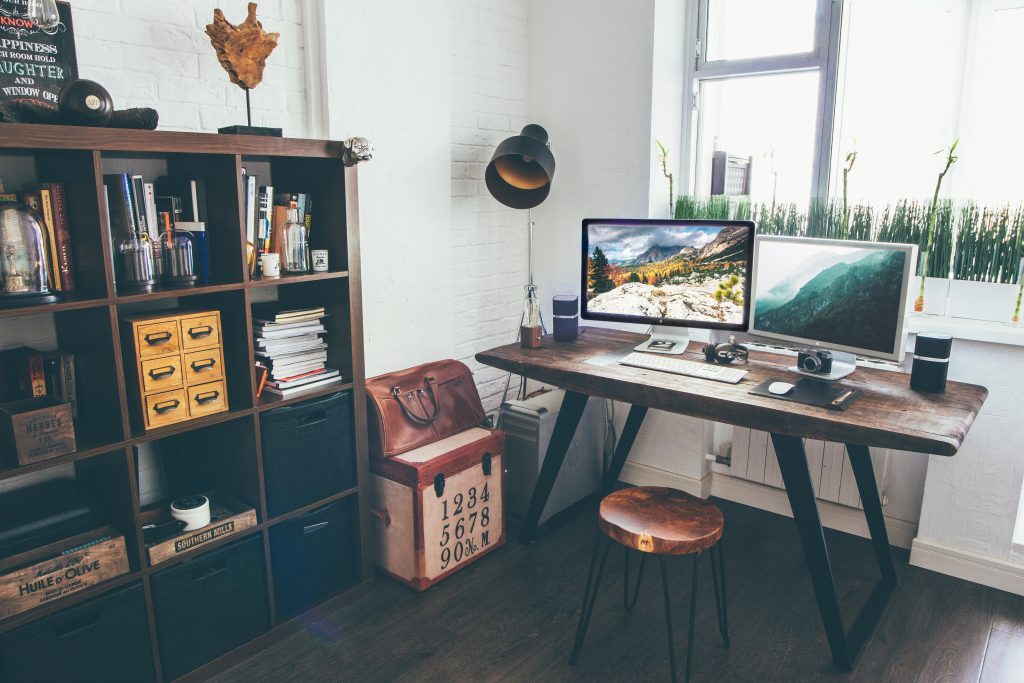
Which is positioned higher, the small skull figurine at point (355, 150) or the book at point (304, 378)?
the small skull figurine at point (355, 150)

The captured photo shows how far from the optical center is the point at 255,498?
2.32 meters

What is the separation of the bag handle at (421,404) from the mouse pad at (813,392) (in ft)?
3.88

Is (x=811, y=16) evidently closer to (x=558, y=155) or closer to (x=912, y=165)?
(x=912, y=165)

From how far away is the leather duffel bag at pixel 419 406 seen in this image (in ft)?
8.85

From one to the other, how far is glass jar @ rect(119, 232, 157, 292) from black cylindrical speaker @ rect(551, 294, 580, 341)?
155 centimetres

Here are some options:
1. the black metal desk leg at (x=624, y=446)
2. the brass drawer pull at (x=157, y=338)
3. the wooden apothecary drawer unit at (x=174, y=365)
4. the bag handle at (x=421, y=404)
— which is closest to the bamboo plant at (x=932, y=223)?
the black metal desk leg at (x=624, y=446)

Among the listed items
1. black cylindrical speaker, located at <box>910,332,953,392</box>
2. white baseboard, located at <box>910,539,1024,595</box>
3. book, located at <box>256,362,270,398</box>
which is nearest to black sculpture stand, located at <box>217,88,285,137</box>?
book, located at <box>256,362,270,398</box>

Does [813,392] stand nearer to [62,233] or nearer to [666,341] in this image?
[666,341]

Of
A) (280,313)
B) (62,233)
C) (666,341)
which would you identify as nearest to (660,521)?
(666,341)

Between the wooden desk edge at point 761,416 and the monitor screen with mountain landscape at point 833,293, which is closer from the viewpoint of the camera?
the wooden desk edge at point 761,416

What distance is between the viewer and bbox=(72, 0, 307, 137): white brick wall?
6.98ft

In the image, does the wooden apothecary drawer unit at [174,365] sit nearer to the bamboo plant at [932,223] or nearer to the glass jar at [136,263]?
the glass jar at [136,263]

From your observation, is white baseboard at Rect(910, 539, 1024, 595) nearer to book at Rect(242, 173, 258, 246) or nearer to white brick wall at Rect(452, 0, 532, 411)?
white brick wall at Rect(452, 0, 532, 411)

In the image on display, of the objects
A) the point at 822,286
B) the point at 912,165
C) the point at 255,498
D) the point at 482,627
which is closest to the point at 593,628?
the point at 482,627
